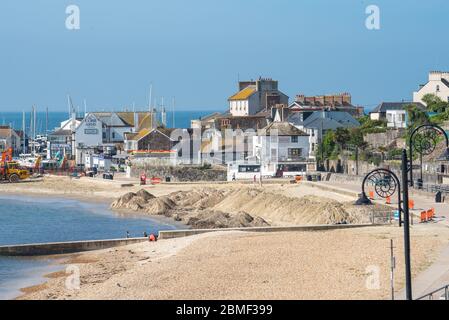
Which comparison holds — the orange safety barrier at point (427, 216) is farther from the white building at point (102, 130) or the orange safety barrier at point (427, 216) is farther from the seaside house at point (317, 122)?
the white building at point (102, 130)

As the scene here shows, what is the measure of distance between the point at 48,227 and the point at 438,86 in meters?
51.1

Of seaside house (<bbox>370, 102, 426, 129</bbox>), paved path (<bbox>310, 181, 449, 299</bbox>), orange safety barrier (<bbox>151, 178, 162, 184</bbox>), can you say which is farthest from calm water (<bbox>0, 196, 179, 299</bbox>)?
seaside house (<bbox>370, 102, 426, 129</bbox>)

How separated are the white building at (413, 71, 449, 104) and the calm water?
3774cm

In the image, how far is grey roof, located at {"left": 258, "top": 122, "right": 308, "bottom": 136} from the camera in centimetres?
8844

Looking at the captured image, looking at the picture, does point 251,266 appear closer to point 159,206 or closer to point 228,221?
point 228,221

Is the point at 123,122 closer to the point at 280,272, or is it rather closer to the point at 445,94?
the point at 445,94

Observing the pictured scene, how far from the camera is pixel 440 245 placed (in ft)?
131

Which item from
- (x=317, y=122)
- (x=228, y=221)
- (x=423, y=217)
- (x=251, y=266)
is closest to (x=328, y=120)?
(x=317, y=122)

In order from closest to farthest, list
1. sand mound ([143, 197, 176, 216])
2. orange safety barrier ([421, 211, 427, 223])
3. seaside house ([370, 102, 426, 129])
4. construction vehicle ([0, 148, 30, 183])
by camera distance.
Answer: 1. orange safety barrier ([421, 211, 427, 223])
2. sand mound ([143, 197, 176, 216])
3. seaside house ([370, 102, 426, 129])
4. construction vehicle ([0, 148, 30, 183])

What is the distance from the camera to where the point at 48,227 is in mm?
61125

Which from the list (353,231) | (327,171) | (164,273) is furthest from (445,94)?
(164,273)

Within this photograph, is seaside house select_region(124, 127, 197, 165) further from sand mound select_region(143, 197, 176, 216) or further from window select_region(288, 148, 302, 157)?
sand mound select_region(143, 197, 176, 216)

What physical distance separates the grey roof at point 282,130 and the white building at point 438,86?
17720mm

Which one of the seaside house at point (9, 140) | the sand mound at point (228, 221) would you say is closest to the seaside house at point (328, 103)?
the seaside house at point (9, 140)
